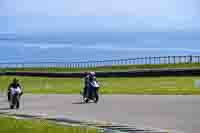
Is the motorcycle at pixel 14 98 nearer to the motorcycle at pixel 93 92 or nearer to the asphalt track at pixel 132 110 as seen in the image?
the asphalt track at pixel 132 110

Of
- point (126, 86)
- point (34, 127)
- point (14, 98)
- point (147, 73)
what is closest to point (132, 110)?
point (14, 98)

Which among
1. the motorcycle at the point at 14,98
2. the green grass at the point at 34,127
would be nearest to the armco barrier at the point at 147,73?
the motorcycle at the point at 14,98

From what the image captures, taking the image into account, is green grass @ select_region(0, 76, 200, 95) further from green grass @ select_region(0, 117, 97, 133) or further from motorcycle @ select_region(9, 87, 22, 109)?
green grass @ select_region(0, 117, 97, 133)

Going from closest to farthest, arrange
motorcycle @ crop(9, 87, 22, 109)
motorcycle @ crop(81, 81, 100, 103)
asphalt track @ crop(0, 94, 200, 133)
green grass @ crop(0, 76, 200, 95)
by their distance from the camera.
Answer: asphalt track @ crop(0, 94, 200, 133) < motorcycle @ crop(9, 87, 22, 109) < motorcycle @ crop(81, 81, 100, 103) < green grass @ crop(0, 76, 200, 95)

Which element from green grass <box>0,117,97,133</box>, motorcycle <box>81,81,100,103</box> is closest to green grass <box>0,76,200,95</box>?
motorcycle <box>81,81,100,103</box>

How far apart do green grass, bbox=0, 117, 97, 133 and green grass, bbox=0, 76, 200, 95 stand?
14503 mm

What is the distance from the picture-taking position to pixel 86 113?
26672mm

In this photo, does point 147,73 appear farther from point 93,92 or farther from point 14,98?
point 14,98

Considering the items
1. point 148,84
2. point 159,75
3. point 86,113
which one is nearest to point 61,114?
point 86,113

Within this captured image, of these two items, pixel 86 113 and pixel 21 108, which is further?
pixel 21 108

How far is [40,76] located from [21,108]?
114 ft

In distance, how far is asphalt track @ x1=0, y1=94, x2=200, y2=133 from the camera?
22.1 metres

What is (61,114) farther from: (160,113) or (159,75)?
(159,75)

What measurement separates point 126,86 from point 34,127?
80.7 feet
